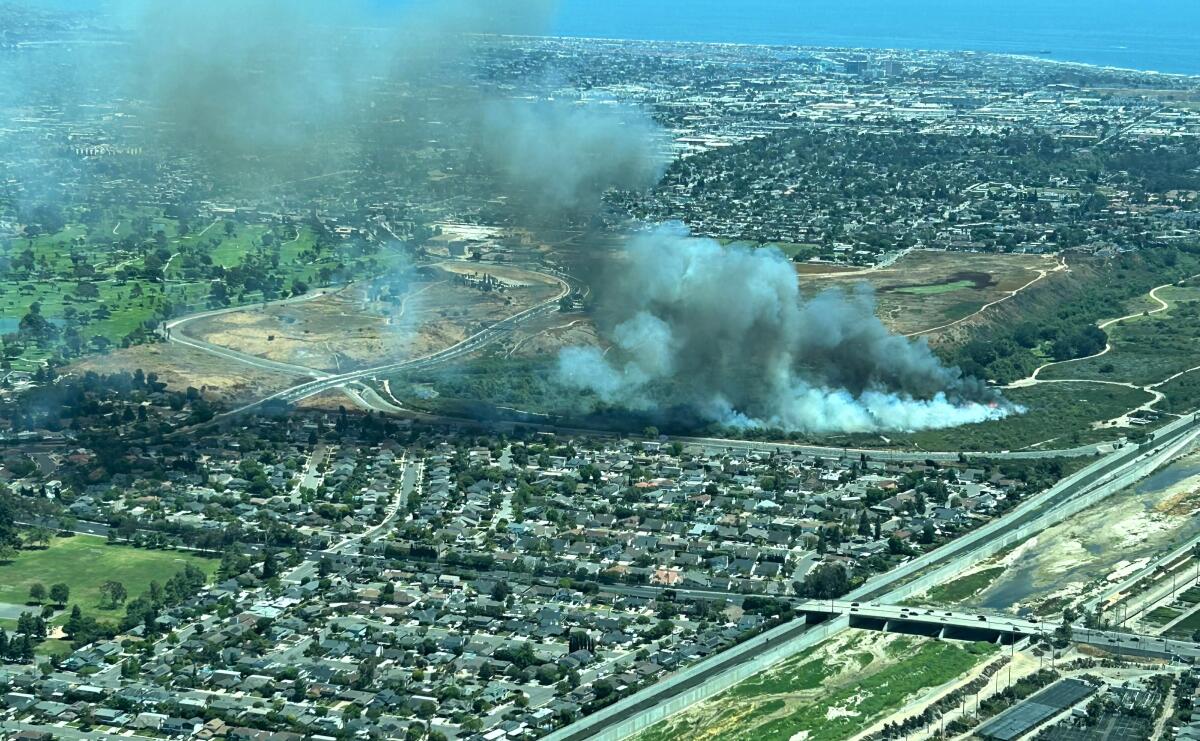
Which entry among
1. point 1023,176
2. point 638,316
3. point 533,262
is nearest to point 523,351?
point 638,316

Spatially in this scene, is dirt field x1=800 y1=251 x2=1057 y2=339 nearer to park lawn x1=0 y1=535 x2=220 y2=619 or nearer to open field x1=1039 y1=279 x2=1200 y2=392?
open field x1=1039 y1=279 x2=1200 y2=392

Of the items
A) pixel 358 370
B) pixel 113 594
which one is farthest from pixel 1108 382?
pixel 113 594

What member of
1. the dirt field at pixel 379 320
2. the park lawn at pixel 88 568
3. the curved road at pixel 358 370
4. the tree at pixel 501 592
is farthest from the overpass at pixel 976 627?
the dirt field at pixel 379 320

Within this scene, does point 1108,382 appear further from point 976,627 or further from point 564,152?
point 976,627

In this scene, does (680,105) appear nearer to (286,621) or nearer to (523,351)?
(523,351)

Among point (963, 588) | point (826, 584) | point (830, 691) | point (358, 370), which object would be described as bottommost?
point (358, 370)

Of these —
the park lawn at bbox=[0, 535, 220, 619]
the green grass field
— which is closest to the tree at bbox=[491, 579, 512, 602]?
the park lawn at bbox=[0, 535, 220, 619]
